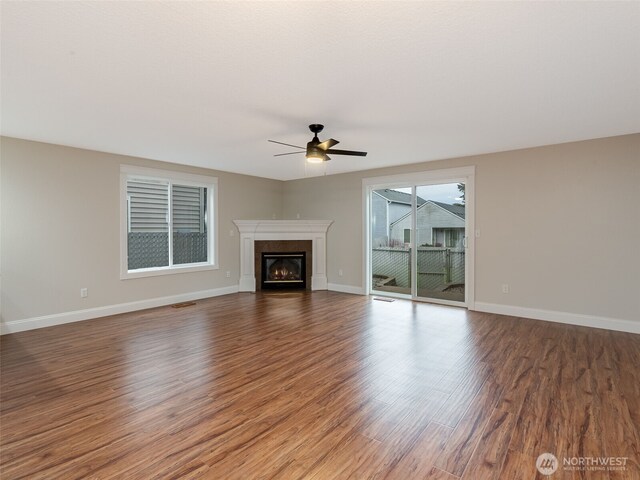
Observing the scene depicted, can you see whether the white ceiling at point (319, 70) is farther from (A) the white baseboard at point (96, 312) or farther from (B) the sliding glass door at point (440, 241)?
(A) the white baseboard at point (96, 312)

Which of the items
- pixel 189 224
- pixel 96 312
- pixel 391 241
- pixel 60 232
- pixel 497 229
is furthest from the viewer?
pixel 391 241

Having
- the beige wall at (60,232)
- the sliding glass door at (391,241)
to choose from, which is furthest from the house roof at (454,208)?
the beige wall at (60,232)

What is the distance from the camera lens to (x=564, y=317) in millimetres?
4559

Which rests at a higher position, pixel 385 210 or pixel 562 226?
pixel 385 210

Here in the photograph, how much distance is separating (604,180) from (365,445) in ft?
15.2

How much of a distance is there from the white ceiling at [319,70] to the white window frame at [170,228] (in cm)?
107

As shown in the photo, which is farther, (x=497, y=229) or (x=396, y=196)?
(x=396, y=196)

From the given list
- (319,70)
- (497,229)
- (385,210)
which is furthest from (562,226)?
(319,70)

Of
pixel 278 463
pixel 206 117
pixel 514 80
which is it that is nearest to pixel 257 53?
pixel 206 117

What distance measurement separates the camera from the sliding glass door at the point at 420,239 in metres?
5.54

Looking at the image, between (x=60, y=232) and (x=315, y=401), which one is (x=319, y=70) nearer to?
(x=315, y=401)

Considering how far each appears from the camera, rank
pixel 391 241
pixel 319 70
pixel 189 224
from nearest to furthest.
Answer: pixel 319 70 < pixel 189 224 < pixel 391 241

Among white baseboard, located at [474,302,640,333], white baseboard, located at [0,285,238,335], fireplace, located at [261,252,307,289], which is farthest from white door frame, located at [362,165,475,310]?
white baseboard, located at [0,285,238,335]

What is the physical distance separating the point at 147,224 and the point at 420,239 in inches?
191
